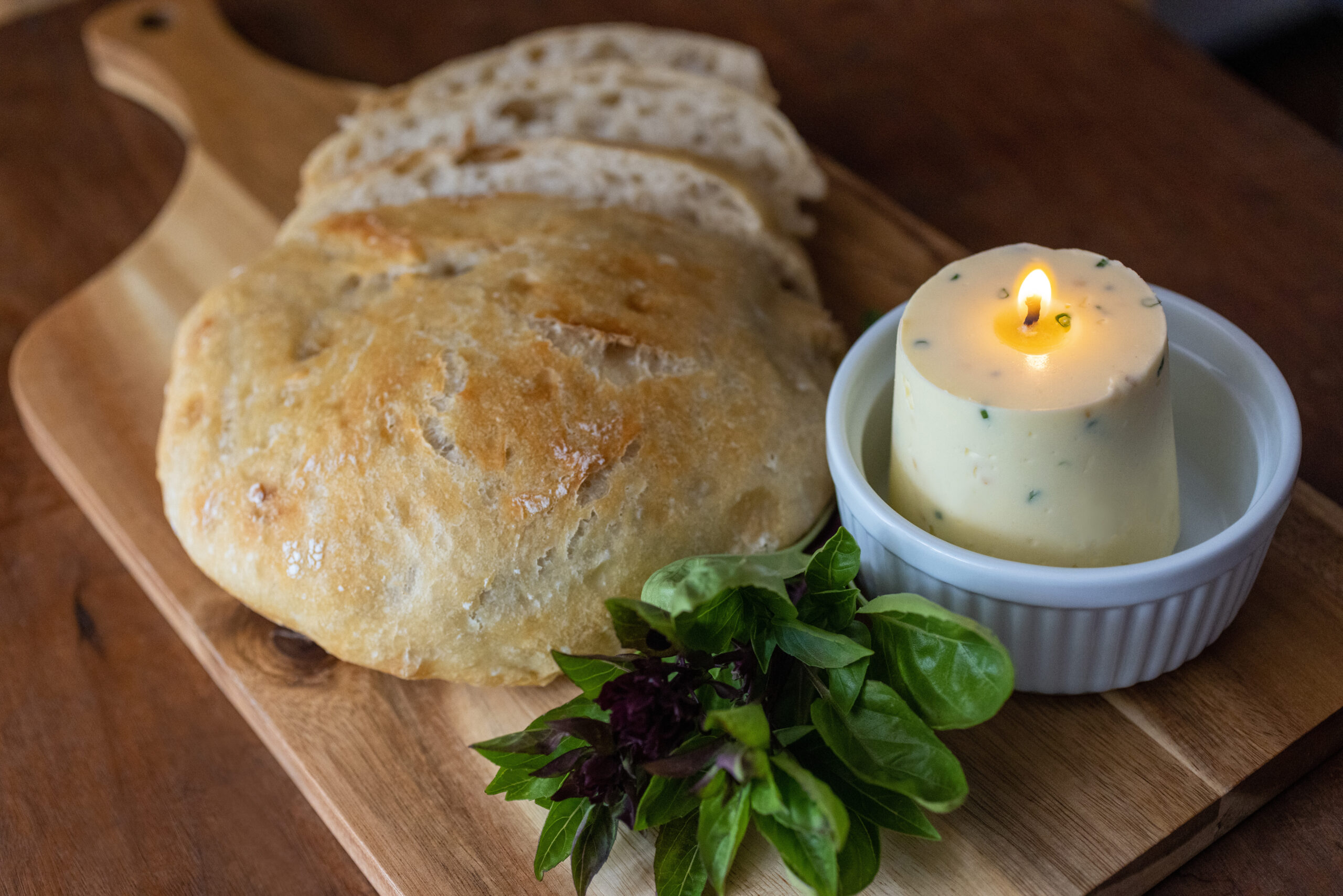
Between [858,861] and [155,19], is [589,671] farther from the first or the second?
[155,19]

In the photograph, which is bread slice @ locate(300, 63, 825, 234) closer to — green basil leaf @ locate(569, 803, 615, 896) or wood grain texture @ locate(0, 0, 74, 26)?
green basil leaf @ locate(569, 803, 615, 896)

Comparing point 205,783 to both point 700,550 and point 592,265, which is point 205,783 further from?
point 592,265

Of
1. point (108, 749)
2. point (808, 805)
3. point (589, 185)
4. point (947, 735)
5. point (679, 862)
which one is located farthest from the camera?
point (589, 185)

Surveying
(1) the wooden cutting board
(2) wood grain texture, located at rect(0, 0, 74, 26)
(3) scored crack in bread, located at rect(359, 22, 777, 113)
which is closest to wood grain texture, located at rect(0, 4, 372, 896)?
(1) the wooden cutting board

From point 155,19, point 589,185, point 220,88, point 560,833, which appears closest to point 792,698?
point 560,833

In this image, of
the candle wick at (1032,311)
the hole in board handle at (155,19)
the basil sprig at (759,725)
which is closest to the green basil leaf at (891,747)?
the basil sprig at (759,725)

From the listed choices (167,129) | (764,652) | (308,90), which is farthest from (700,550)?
(167,129)
